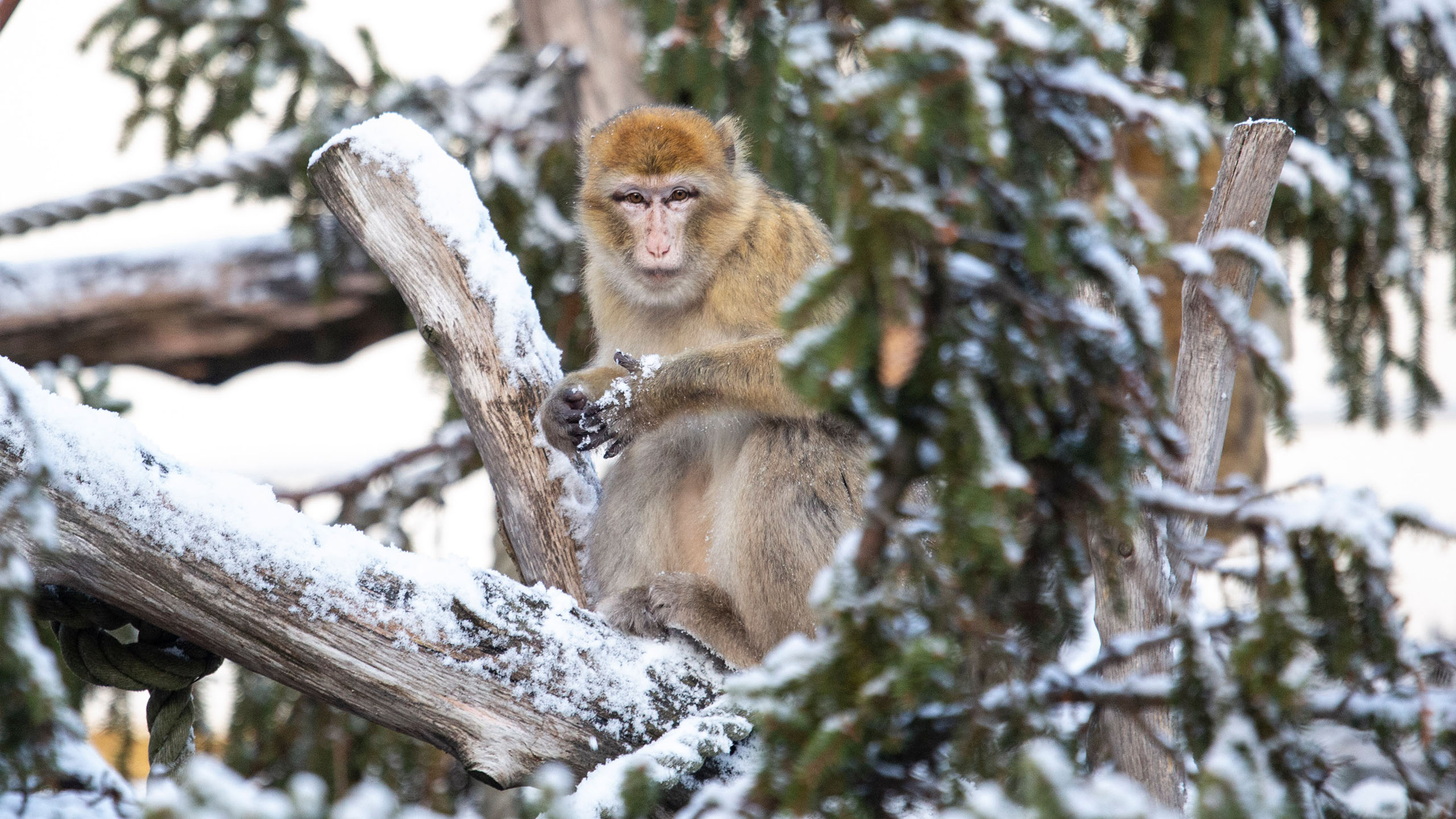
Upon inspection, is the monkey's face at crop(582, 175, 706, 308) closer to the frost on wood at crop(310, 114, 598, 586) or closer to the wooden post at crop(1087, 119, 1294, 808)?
the frost on wood at crop(310, 114, 598, 586)

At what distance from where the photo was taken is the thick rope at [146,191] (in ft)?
12.8

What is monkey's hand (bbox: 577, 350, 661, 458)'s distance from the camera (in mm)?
2449

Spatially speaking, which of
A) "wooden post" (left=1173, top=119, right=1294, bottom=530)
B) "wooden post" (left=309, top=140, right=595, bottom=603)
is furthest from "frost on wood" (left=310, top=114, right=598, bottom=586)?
"wooden post" (left=1173, top=119, right=1294, bottom=530)

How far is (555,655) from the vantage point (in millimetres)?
1983

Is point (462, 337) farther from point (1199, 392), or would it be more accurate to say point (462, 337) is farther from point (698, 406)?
point (1199, 392)

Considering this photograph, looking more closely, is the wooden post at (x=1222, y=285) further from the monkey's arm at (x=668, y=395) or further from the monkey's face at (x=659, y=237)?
the monkey's face at (x=659, y=237)

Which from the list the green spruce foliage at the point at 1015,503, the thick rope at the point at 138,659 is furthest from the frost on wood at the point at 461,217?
the green spruce foliage at the point at 1015,503

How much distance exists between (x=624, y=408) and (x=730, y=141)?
877 mm

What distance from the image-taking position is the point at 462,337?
2441 mm

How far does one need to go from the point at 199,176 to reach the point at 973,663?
3805 mm

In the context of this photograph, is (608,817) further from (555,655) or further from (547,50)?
(547,50)

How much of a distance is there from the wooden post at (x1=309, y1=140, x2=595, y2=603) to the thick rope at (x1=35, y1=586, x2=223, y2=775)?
70cm

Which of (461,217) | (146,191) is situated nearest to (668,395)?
(461,217)

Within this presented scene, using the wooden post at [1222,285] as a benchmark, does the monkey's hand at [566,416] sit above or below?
below
